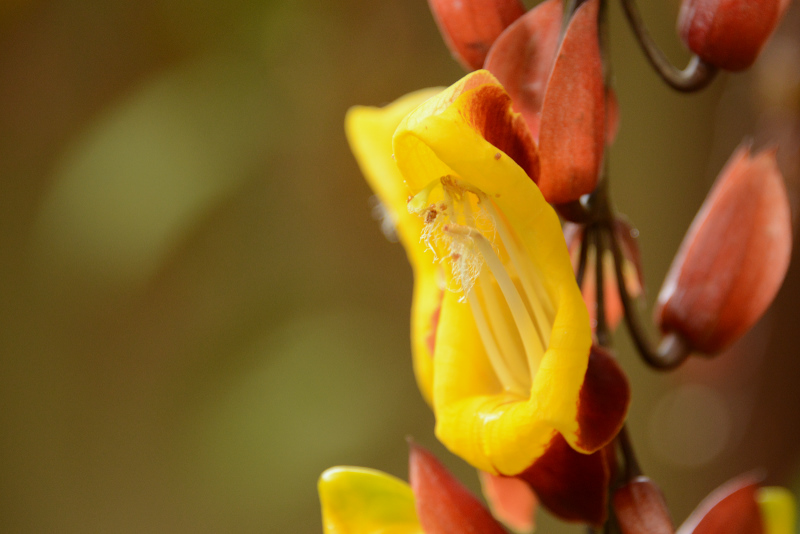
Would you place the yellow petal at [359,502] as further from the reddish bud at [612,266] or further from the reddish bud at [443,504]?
the reddish bud at [612,266]

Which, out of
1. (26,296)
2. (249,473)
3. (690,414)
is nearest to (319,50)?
(26,296)

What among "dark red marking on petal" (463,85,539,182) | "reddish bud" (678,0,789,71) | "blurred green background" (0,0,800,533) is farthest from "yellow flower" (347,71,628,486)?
"blurred green background" (0,0,800,533)

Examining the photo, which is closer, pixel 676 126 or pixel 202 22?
pixel 202 22

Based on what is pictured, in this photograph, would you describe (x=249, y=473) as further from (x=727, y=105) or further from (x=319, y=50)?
(x=727, y=105)

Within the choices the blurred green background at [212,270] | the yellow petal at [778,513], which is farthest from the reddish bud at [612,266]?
the blurred green background at [212,270]

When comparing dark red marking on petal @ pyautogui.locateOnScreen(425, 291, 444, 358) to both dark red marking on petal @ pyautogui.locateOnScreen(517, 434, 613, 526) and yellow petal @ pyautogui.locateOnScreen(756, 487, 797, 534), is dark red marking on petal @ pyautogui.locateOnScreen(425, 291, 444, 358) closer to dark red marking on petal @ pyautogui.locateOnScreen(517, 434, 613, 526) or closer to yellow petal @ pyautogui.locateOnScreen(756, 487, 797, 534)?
dark red marking on petal @ pyautogui.locateOnScreen(517, 434, 613, 526)
